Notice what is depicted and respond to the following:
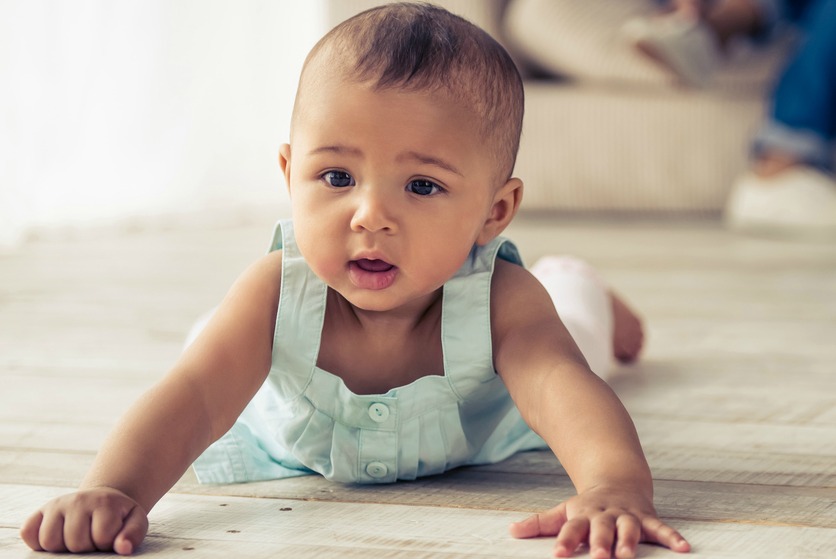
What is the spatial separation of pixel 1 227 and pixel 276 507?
164cm

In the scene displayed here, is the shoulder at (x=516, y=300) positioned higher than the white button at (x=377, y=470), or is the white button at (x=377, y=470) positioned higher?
the shoulder at (x=516, y=300)

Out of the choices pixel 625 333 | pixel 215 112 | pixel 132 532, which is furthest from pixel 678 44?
pixel 132 532

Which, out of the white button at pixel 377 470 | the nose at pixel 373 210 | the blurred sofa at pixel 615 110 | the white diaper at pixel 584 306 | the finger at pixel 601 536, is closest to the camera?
the finger at pixel 601 536

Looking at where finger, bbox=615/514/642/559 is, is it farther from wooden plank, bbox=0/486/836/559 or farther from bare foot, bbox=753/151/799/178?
bare foot, bbox=753/151/799/178

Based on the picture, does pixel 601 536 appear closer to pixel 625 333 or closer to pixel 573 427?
pixel 573 427

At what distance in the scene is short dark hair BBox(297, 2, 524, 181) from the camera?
2.68 ft

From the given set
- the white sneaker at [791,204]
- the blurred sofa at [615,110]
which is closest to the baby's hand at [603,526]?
the white sneaker at [791,204]

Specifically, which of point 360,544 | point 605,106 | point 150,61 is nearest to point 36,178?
point 150,61

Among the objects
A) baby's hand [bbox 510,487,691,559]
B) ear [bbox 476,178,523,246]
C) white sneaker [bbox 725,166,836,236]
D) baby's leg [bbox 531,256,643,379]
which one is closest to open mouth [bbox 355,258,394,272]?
ear [bbox 476,178,523,246]

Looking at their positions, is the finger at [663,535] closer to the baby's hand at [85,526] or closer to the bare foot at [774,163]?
the baby's hand at [85,526]

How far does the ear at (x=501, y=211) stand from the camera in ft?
2.97

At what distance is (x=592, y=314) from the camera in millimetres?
1206

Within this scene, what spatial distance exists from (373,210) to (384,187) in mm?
23

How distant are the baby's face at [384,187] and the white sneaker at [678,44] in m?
1.67
